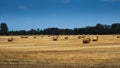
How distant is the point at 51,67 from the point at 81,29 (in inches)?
7164

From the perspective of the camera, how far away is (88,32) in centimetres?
18650

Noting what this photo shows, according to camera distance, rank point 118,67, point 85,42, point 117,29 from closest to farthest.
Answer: point 118,67 → point 85,42 → point 117,29

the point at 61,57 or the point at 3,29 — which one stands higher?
the point at 3,29

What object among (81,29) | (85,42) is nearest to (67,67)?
(85,42)

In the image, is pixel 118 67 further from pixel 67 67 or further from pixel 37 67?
pixel 37 67

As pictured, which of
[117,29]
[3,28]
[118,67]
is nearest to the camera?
[118,67]

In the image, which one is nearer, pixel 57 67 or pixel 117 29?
pixel 57 67

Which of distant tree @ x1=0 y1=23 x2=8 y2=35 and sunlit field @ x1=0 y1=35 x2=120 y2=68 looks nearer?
sunlit field @ x1=0 y1=35 x2=120 y2=68

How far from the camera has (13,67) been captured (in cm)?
1798

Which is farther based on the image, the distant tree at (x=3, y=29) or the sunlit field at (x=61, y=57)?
the distant tree at (x=3, y=29)

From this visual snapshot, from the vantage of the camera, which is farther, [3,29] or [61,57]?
[3,29]

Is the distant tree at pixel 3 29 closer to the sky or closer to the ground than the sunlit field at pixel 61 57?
closer to the sky

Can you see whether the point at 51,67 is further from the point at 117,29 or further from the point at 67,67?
the point at 117,29

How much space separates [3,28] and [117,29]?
60.5 metres
